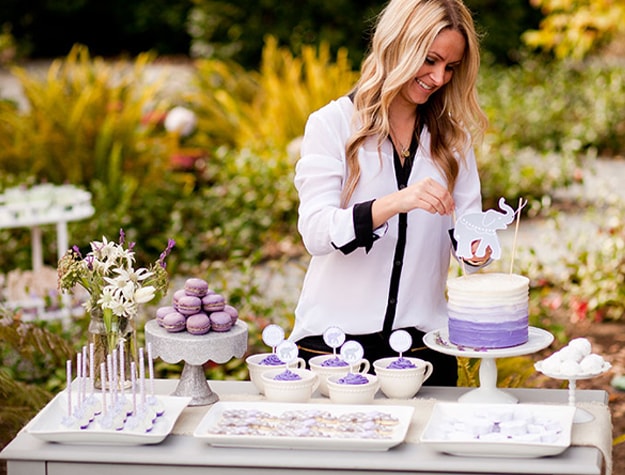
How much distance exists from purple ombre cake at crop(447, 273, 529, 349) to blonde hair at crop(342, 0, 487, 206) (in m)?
0.46

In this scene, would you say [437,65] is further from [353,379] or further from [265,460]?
[265,460]

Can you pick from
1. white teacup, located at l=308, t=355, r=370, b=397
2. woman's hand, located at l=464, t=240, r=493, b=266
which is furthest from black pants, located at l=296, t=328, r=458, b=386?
woman's hand, located at l=464, t=240, r=493, b=266

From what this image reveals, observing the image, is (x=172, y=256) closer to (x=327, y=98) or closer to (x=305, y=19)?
(x=327, y=98)

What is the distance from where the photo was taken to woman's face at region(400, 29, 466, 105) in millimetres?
3059

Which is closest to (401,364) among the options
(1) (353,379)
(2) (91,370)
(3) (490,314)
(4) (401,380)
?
(4) (401,380)

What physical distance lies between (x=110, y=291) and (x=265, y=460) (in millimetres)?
643

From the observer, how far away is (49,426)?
2734 mm

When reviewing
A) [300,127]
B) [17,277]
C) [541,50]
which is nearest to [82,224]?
[17,277]

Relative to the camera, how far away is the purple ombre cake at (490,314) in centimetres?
287

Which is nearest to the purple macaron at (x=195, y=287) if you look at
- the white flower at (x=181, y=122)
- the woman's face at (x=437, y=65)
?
the woman's face at (x=437, y=65)

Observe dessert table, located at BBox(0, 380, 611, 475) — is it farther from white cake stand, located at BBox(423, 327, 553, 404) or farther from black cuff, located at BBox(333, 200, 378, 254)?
black cuff, located at BBox(333, 200, 378, 254)

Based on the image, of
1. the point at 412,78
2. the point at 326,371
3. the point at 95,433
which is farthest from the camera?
the point at 412,78

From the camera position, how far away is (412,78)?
Answer: 3113 millimetres

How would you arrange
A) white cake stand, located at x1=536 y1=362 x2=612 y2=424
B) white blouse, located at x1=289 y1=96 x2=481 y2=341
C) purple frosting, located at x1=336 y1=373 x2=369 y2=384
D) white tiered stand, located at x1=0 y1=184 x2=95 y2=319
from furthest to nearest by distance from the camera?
white tiered stand, located at x1=0 y1=184 x2=95 y2=319 < white blouse, located at x1=289 y1=96 x2=481 y2=341 < purple frosting, located at x1=336 y1=373 x2=369 y2=384 < white cake stand, located at x1=536 y1=362 x2=612 y2=424
